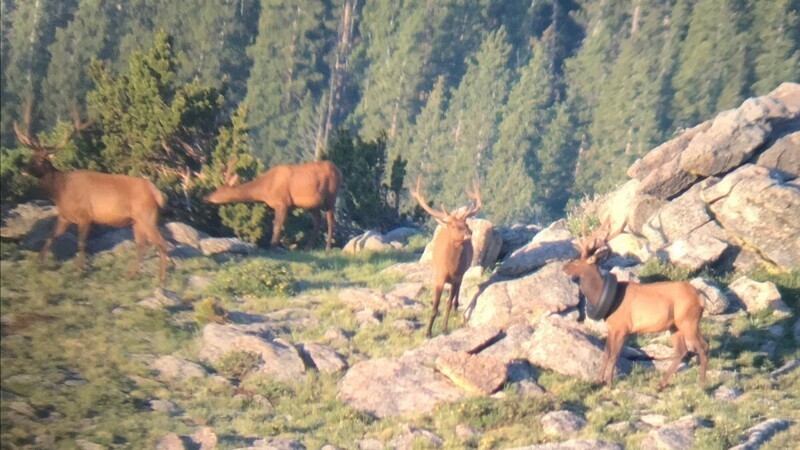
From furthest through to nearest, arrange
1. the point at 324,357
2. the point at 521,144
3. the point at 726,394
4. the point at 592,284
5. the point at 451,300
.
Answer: the point at 521,144
the point at 451,300
the point at 324,357
the point at 592,284
the point at 726,394

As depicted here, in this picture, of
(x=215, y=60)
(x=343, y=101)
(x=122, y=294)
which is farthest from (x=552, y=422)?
(x=343, y=101)

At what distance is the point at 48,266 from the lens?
14.6 m

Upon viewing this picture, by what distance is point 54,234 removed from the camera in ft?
48.1

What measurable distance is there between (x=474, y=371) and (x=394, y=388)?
3.79ft

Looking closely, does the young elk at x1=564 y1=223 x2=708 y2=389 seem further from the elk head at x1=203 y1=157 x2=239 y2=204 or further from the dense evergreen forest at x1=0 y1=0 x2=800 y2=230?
the dense evergreen forest at x1=0 y1=0 x2=800 y2=230

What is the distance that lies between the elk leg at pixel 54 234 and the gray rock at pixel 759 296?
1158 cm

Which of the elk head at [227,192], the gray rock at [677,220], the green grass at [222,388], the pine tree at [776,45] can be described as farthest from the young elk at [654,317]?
the pine tree at [776,45]

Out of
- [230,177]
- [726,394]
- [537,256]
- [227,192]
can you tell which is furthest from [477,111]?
[726,394]

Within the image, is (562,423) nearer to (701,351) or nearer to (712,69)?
(701,351)

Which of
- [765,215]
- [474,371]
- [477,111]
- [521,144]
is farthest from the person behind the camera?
[477,111]

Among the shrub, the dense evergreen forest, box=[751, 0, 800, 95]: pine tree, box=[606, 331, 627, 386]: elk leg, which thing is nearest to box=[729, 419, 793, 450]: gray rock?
box=[606, 331, 627, 386]: elk leg

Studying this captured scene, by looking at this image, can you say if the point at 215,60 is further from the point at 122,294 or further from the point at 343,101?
the point at 122,294

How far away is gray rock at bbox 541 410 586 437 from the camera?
12289mm

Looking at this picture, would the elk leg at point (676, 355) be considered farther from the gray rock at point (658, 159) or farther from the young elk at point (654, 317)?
the gray rock at point (658, 159)
